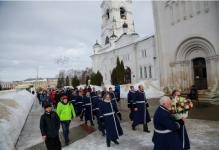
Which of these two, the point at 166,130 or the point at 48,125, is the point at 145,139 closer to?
the point at 48,125

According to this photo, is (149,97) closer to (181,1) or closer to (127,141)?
(181,1)

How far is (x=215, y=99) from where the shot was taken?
18719 millimetres

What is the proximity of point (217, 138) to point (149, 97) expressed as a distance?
693 inches

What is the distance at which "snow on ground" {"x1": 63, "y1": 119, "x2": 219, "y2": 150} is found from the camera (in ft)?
25.9

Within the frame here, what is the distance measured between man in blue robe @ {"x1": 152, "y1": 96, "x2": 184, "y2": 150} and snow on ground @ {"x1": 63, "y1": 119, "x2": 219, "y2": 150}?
2.29 meters

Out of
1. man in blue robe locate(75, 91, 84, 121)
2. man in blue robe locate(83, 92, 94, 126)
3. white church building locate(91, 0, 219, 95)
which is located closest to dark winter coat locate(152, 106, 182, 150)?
man in blue robe locate(83, 92, 94, 126)

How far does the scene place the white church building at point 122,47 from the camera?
1659 inches

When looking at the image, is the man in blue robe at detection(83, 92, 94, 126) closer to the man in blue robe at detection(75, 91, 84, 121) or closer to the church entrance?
the man in blue robe at detection(75, 91, 84, 121)

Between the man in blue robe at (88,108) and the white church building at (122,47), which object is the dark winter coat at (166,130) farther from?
the white church building at (122,47)

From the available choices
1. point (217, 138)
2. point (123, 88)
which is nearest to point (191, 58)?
point (123, 88)

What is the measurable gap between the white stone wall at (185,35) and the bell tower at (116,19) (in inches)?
1213

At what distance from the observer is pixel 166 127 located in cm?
539

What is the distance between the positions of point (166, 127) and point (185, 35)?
60.5ft

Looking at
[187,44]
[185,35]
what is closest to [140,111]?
[187,44]
